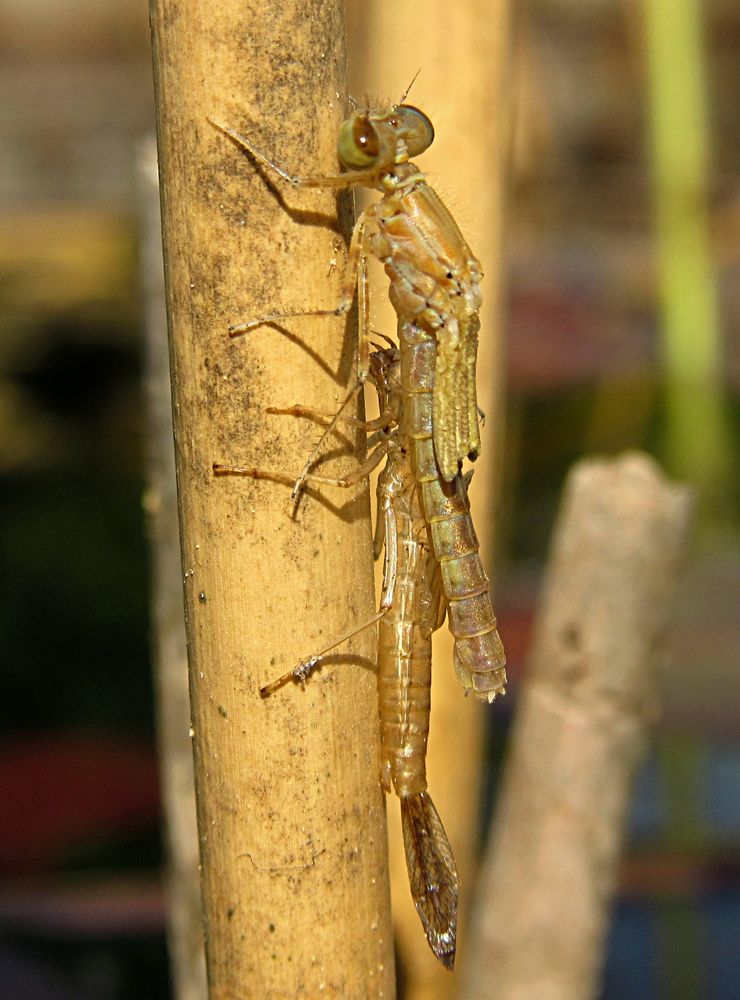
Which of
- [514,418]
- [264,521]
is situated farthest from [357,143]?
[514,418]

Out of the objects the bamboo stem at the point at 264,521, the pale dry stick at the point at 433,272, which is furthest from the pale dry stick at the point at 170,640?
the bamboo stem at the point at 264,521

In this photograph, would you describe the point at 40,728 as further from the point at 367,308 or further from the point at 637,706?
the point at 367,308

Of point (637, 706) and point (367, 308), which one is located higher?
point (367, 308)

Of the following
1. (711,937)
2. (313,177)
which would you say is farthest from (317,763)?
(711,937)

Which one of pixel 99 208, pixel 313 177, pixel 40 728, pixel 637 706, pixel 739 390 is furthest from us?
pixel 99 208

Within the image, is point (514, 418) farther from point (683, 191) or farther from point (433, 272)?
point (433, 272)

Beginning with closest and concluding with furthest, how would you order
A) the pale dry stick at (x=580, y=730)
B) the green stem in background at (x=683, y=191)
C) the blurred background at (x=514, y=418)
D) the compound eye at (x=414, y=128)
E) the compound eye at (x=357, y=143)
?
the compound eye at (x=357, y=143) < the compound eye at (x=414, y=128) < the pale dry stick at (x=580, y=730) < the green stem in background at (x=683, y=191) < the blurred background at (x=514, y=418)

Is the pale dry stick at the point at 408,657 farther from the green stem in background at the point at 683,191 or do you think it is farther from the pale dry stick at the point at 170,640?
the green stem in background at the point at 683,191
